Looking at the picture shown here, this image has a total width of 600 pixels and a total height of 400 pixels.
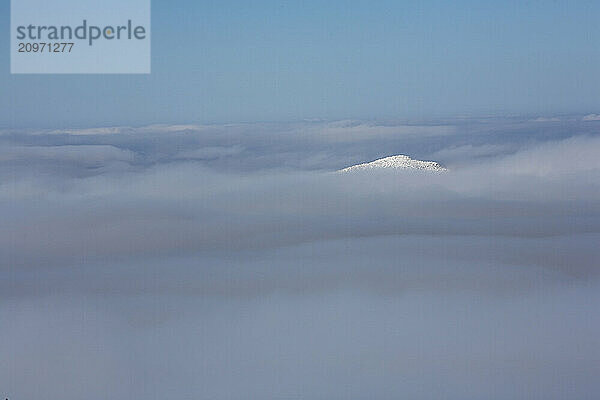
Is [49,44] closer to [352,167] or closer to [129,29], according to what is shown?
[129,29]

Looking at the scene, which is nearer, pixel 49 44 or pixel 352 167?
pixel 49 44

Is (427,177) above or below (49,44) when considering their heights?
below

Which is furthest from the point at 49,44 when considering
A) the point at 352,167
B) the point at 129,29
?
the point at 352,167

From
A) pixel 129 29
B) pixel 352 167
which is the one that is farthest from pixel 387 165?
pixel 129 29

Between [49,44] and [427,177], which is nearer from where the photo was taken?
[49,44]

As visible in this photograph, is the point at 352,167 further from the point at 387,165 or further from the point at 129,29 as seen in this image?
the point at 129,29

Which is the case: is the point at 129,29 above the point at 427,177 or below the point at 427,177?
above
